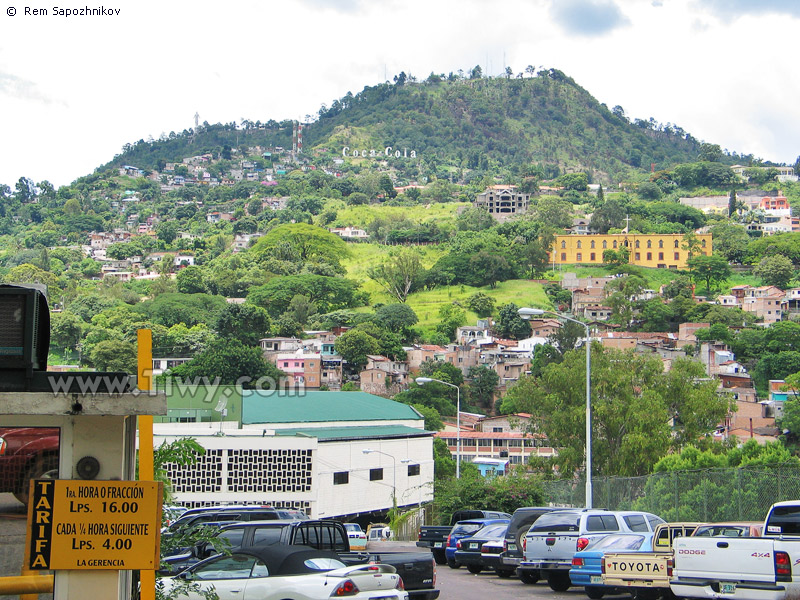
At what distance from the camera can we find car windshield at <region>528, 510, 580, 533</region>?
1656 centimetres

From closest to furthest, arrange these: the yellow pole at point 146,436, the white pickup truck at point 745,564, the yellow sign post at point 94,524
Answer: the yellow sign post at point 94,524
the yellow pole at point 146,436
the white pickup truck at point 745,564

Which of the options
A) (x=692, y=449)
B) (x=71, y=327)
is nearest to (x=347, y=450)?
(x=692, y=449)

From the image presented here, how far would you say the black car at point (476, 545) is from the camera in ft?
65.3

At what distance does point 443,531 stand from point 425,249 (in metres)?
146

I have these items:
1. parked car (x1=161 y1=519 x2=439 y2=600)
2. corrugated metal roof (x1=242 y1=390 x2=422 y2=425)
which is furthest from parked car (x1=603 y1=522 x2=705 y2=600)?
corrugated metal roof (x1=242 y1=390 x2=422 y2=425)

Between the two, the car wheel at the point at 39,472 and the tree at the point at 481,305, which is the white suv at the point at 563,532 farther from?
the tree at the point at 481,305

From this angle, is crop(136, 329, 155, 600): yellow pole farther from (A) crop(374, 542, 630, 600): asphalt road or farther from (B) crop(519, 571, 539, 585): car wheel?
(B) crop(519, 571, 539, 585): car wheel

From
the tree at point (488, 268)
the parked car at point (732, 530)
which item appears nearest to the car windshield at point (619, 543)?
the parked car at point (732, 530)

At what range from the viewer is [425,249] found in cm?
16925

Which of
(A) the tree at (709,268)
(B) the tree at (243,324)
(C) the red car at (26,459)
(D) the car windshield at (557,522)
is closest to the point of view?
(C) the red car at (26,459)

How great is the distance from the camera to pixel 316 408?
48531 millimetres

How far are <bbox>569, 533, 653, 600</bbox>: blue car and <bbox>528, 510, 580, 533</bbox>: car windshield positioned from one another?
1066 millimetres

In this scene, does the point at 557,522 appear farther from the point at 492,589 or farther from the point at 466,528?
the point at 466,528

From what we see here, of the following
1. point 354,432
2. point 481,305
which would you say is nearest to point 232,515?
point 354,432
